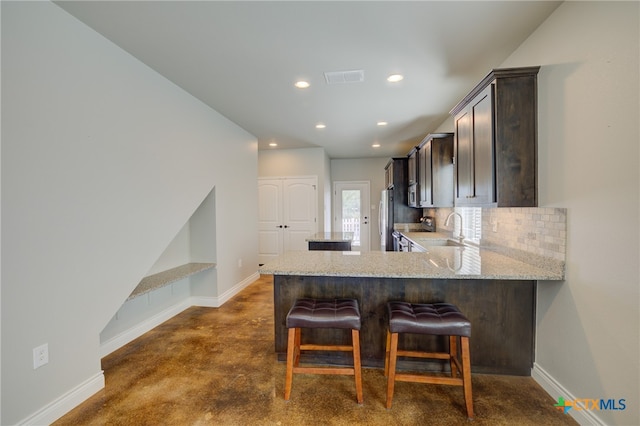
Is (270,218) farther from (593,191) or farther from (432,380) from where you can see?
(593,191)

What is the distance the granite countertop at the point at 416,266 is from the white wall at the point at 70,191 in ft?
4.05

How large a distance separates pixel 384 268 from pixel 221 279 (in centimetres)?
258

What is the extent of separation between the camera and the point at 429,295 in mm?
2150

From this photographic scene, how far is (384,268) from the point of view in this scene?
1970 mm

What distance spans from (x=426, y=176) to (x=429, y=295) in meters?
2.34

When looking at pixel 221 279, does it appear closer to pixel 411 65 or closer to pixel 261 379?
pixel 261 379

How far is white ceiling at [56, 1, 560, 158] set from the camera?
1770 mm

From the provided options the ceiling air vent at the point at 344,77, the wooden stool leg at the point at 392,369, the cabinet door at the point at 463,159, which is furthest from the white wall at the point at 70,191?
the cabinet door at the point at 463,159

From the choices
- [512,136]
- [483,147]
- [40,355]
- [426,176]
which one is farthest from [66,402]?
[426,176]

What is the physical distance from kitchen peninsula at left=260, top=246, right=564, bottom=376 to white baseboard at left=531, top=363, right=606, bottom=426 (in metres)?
0.08

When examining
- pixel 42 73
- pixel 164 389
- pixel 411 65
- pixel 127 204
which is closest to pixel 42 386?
pixel 164 389

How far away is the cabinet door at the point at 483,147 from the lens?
79.2 inches

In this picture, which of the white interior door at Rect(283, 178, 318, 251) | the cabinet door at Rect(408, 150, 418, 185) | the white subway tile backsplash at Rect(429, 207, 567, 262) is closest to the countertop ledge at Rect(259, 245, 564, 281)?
the white subway tile backsplash at Rect(429, 207, 567, 262)

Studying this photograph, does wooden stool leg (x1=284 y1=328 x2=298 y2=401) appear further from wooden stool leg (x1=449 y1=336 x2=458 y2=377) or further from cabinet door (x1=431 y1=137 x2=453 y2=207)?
cabinet door (x1=431 y1=137 x2=453 y2=207)
